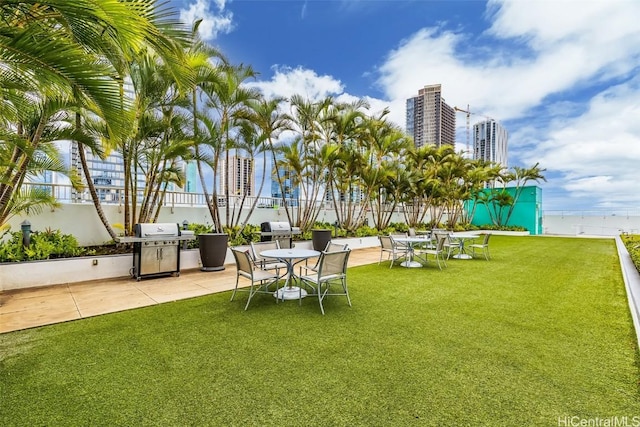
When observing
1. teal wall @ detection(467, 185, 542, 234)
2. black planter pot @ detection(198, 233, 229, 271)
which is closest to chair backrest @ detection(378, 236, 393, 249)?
black planter pot @ detection(198, 233, 229, 271)

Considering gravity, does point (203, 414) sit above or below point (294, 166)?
below

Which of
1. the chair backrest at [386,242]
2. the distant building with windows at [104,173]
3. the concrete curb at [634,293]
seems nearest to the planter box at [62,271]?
the distant building with windows at [104,173]

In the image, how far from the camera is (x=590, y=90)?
18250mm

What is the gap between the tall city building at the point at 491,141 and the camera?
34344 millimetres

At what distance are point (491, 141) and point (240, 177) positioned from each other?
3454 cm

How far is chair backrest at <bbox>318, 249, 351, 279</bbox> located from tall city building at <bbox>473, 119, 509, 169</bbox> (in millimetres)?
34658

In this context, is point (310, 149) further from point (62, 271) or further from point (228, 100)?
point (62, 271)

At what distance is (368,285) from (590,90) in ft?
71.2

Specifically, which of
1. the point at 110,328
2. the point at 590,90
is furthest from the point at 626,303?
the point at 590,90

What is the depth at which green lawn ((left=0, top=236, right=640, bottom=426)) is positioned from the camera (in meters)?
2.03

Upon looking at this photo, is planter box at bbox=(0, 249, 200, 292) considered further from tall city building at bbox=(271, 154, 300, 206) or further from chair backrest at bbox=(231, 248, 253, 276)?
tall city building at bbox=(271, 154, 300, 206)

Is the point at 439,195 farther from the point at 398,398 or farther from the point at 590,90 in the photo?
the point at 398,398

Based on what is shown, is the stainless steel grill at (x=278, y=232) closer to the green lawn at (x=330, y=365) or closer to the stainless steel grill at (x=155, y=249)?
the stainless steel grill at (x=155, y=249)

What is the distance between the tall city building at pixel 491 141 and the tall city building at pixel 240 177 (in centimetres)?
3136
